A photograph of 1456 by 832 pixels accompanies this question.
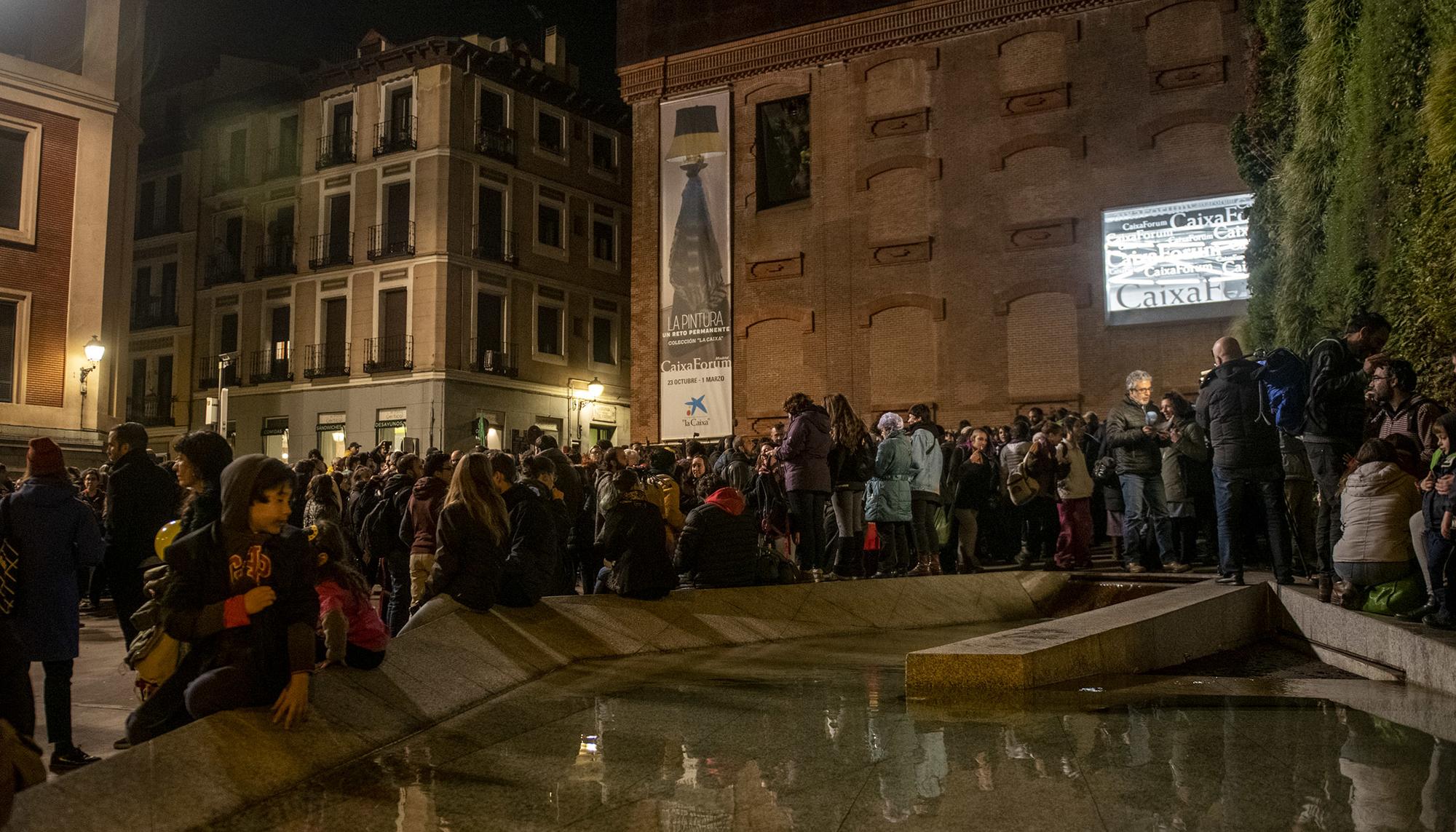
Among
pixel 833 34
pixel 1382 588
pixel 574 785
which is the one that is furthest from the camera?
pixel 833 34

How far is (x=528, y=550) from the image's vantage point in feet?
25.9

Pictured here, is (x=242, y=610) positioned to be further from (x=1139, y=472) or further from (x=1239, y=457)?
(x=1139, y=472)

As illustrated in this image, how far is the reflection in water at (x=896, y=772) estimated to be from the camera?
390cm

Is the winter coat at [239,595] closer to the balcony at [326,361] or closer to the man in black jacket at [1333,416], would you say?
the man in black jacket at [1333,416]

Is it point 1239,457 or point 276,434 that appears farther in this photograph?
point 276,434

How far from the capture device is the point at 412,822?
3.99 metres

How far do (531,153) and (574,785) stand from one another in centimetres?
3543

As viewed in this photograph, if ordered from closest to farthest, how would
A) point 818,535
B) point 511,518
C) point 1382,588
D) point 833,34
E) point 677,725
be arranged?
point 677,725
point 1382,588
point 511,518
point 818,535
point 833,34

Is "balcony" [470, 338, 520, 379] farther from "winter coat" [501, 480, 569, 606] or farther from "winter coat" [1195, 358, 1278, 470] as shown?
"winter coat" [1195, 358, 1278, 470]

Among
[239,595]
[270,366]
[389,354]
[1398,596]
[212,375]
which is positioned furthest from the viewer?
[212,375]

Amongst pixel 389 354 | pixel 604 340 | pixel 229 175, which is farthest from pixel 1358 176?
pixel 229 175

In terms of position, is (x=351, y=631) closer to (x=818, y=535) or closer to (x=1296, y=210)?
(x=818, y=535)

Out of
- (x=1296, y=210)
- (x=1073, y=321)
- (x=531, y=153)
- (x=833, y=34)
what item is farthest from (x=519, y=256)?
(x=1296, y=210)

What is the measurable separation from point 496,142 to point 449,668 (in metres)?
32.4
